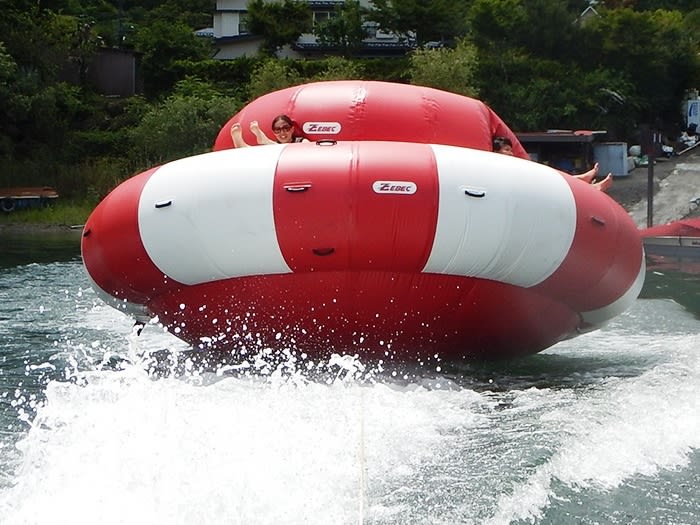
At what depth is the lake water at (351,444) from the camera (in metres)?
3.69

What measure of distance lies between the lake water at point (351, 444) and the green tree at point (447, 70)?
1755cm

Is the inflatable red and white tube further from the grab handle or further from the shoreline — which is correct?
the shoreline

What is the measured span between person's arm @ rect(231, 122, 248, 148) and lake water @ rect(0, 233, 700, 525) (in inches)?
55.9

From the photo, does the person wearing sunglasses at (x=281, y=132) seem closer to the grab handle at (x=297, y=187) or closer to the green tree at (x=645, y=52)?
the grab handle at (x=297, y=187)

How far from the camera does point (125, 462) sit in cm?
392

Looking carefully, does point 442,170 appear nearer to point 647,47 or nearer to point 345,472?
point 345,472

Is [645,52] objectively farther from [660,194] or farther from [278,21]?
[278,21]

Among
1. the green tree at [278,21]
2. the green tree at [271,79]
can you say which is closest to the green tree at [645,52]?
the green tree at [271,79]

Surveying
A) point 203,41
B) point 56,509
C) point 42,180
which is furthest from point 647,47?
point 56,509

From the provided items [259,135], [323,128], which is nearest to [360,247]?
[323,128]

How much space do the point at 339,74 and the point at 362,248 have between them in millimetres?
19837

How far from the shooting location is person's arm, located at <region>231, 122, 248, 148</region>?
6.95 meters

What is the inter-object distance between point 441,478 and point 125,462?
117cm

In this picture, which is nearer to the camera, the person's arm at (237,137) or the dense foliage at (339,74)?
the person's arm at (237,137)
